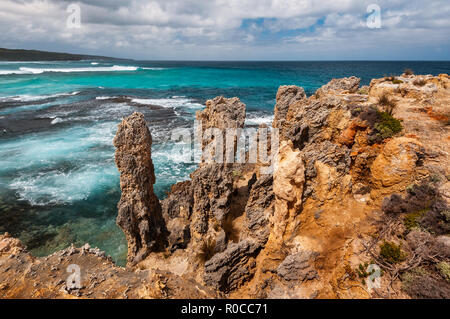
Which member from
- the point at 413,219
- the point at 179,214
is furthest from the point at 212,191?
the point at 413,219

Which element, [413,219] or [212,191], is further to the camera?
[212,191]

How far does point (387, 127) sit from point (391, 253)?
17.9 ft

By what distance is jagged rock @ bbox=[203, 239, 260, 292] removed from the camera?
24.0ft

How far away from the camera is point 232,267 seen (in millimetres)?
7516

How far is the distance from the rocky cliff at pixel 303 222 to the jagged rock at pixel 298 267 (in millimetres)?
35

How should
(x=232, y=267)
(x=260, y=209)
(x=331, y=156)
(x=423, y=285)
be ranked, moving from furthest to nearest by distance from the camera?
1. (x=260, y=209)
2. (x=331, y=156)
3. (x=232, y=267)
4. (x=423, y=285)

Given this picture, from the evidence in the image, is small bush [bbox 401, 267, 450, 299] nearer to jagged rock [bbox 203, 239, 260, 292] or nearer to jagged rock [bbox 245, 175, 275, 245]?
jagged rock [bbox 245, 175, 275, 245]

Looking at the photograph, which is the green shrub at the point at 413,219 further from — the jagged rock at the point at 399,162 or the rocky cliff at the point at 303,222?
the jagged rock at the point at 399,162

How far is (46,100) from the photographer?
46.9 m

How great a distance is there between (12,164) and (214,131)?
23777mm

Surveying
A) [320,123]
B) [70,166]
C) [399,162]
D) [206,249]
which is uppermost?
[320,123]

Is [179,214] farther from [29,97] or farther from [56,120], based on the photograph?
[29,97]

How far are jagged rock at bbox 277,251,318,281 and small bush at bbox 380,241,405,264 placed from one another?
1680mm

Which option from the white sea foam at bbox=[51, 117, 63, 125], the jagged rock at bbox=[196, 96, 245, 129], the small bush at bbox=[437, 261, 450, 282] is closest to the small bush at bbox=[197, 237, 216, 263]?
the jagged rock at bbox=[196, 96, 245, 129]
